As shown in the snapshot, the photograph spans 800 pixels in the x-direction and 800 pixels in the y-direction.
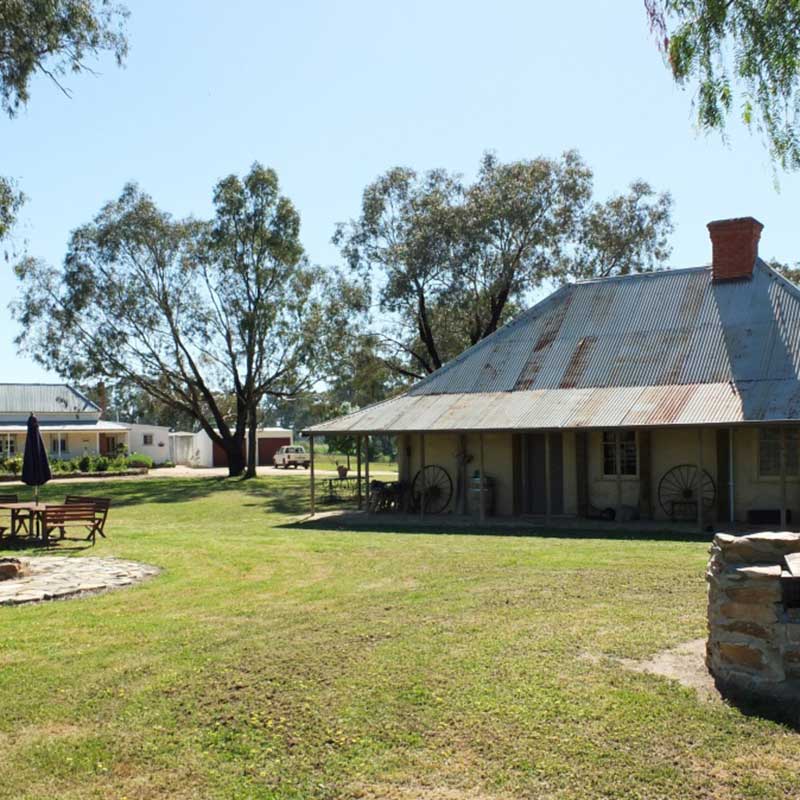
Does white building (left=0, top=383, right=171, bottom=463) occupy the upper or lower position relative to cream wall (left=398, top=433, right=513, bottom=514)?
upper

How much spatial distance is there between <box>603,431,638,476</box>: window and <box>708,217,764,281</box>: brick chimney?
16.5ft

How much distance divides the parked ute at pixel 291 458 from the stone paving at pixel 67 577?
37.6m

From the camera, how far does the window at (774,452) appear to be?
16609mm

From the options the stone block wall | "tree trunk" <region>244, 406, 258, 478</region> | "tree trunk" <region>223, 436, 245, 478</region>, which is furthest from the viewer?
"tree trunk" <region>223, 436, 245, 478</region>

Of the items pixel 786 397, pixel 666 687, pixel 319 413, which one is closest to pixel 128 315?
pixel 319 413

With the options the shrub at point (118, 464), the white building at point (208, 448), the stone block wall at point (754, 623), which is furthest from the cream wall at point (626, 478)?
the white building at point (208, 448)

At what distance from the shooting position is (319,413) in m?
39.2

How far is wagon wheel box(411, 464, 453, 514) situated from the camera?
2052cm

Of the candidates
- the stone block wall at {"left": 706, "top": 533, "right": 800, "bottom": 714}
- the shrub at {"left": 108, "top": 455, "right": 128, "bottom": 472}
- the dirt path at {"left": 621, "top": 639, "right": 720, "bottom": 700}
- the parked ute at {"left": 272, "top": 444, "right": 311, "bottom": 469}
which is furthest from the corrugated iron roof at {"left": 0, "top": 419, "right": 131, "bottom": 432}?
the stone block wall at {"left": 706, "top": 533, "right": 800, "bottom": 714}

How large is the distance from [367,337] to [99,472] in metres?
17.5

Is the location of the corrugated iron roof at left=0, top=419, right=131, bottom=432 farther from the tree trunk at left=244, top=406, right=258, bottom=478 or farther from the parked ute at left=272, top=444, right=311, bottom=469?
the tree trunk at left=244, top=406, right=258, bottom=478

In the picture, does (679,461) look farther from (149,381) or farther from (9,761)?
(149,381)

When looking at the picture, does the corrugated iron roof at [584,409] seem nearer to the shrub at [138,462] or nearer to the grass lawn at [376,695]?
the grass lawn at [376,695]

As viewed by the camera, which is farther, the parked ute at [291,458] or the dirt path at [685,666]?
the parked ute at [291,458]
